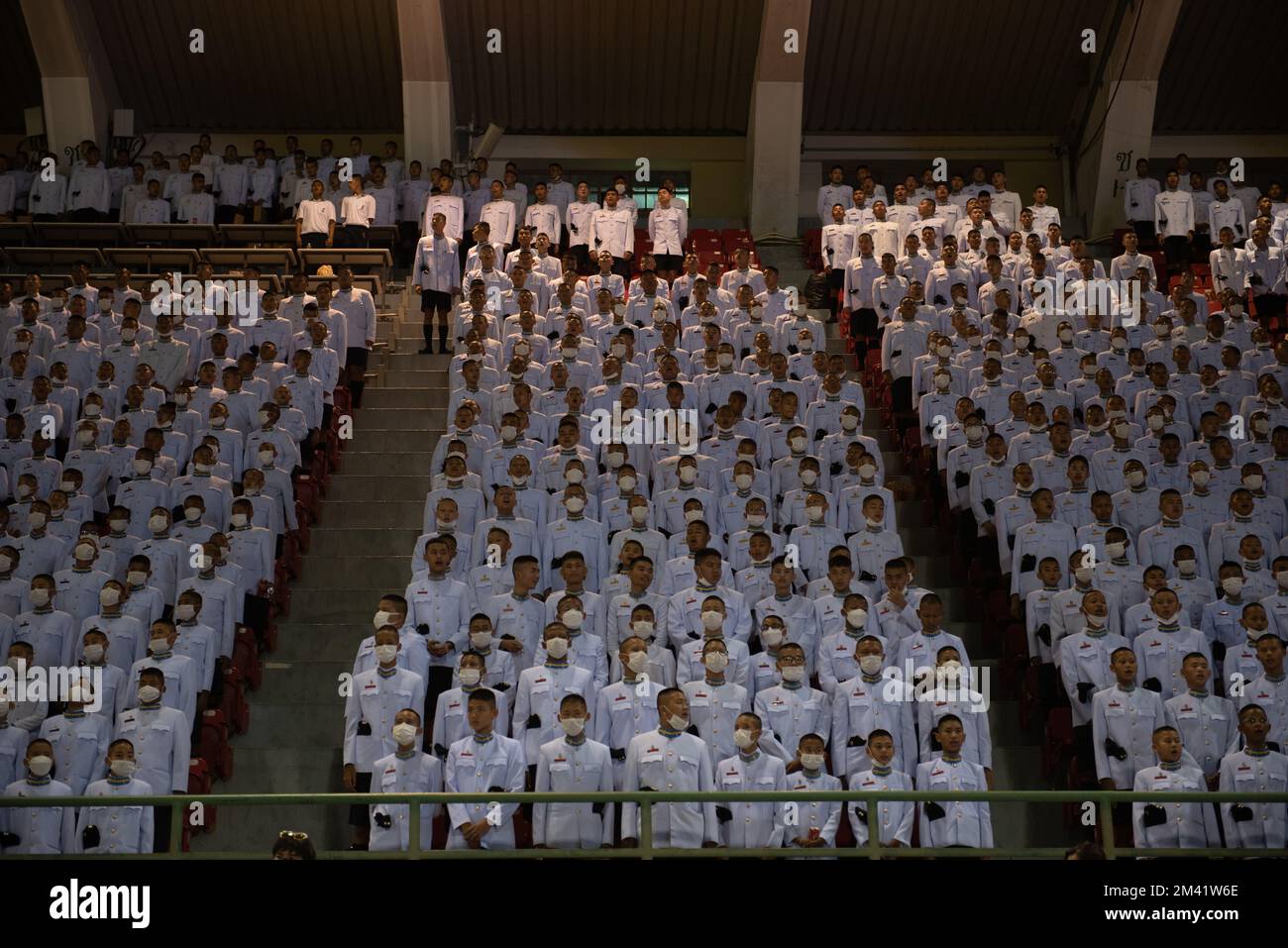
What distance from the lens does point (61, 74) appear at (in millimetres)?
21438

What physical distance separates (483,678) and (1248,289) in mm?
10914

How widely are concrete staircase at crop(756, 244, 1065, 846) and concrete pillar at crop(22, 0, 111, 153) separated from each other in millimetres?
12341

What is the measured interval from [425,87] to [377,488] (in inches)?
344

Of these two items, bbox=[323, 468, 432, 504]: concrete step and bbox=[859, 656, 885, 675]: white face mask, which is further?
bbox=[323, 468, 432, 504]: concrete step

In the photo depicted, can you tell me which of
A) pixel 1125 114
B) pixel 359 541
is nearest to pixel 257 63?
pixel 359 541

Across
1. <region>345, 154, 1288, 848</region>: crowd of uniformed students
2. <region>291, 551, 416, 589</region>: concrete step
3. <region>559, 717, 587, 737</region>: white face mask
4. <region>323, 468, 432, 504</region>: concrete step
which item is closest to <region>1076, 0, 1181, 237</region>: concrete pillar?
<region>345, 154, 1288, 848</region>: crowd of uniformed students

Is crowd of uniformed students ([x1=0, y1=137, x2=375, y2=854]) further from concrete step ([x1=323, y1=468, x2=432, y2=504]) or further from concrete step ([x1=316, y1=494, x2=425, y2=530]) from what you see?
concrete step ([x1=316, y1=494, x2=425, y2=530])

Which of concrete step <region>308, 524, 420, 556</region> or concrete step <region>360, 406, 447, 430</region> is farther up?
concrete step <region>360, 406, 447, 430</region>

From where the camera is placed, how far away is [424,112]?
21.1 metres

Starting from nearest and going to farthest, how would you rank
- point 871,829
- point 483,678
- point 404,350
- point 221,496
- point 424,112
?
point 871,829
point 483,678
point 221,496
point 404,350
point 424,112

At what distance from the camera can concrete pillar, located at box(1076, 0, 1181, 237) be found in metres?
20.8

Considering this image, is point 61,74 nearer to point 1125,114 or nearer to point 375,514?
point 375,514
